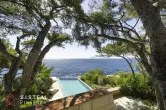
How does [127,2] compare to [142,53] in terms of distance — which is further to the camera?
[127,2]

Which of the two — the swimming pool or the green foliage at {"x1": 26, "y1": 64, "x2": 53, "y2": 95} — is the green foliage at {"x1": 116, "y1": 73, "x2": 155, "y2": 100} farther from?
the green foliage at {"x1": 26, "y1": 64, "x2": 53, "y2": 95}

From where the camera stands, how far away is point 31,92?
10.2m

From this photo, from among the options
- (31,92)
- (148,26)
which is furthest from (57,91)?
(148,26)

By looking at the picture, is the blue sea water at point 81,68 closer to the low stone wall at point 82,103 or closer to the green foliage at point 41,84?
the green foliage at point 41,84

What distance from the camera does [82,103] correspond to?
4.48m

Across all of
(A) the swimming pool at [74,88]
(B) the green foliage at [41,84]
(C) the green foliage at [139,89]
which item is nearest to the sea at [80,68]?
(B) the green foliage at [41,84]

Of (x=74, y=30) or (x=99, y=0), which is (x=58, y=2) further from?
(x=99, y=0)

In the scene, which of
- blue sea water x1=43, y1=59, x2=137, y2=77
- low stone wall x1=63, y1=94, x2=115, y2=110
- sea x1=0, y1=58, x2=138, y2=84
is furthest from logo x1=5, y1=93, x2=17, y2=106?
blue sea water x1=43, y1=59, x2=137, y2=77

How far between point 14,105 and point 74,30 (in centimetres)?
345

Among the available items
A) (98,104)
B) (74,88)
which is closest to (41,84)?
(74,88)

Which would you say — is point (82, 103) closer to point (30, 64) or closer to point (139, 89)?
point (30, 64)

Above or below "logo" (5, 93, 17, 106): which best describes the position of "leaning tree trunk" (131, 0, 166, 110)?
above

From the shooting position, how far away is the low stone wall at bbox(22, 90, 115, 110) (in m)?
4.05

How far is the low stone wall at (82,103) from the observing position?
4.05 m
